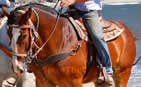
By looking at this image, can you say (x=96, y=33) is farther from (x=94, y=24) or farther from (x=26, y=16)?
(x=26, y=16)

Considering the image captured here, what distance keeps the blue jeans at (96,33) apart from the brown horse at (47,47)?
0.16 meters

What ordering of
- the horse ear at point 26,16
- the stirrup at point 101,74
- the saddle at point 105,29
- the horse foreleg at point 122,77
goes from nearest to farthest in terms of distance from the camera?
the horse ear at point 26,16
the saddle at point 105,29
the stirrup at point 101,74
the horse foreleg at point 122,77

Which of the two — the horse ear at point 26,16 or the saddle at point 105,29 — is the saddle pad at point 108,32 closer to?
the saddle at point 105,29

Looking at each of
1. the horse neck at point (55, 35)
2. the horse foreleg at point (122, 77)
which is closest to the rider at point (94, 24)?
the horse neck at point (55, 35)

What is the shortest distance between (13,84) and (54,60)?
1.56m

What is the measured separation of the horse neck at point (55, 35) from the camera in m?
4.61

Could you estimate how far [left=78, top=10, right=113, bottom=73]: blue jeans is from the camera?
16.3 feet

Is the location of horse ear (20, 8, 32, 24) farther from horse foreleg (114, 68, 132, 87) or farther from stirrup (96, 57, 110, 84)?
horse foreleg (114, 68, 132, 87)

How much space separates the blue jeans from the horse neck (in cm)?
26

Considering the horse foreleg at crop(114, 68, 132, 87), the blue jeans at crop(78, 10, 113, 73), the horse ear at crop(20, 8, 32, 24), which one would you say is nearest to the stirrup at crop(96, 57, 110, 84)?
the blue jeans at crop(78, 10, 113, 73)

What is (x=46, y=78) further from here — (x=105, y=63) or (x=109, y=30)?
(x=109, y=30)

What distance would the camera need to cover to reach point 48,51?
4.68 meters

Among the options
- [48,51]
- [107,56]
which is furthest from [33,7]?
[107,56]

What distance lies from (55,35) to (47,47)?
173mm
